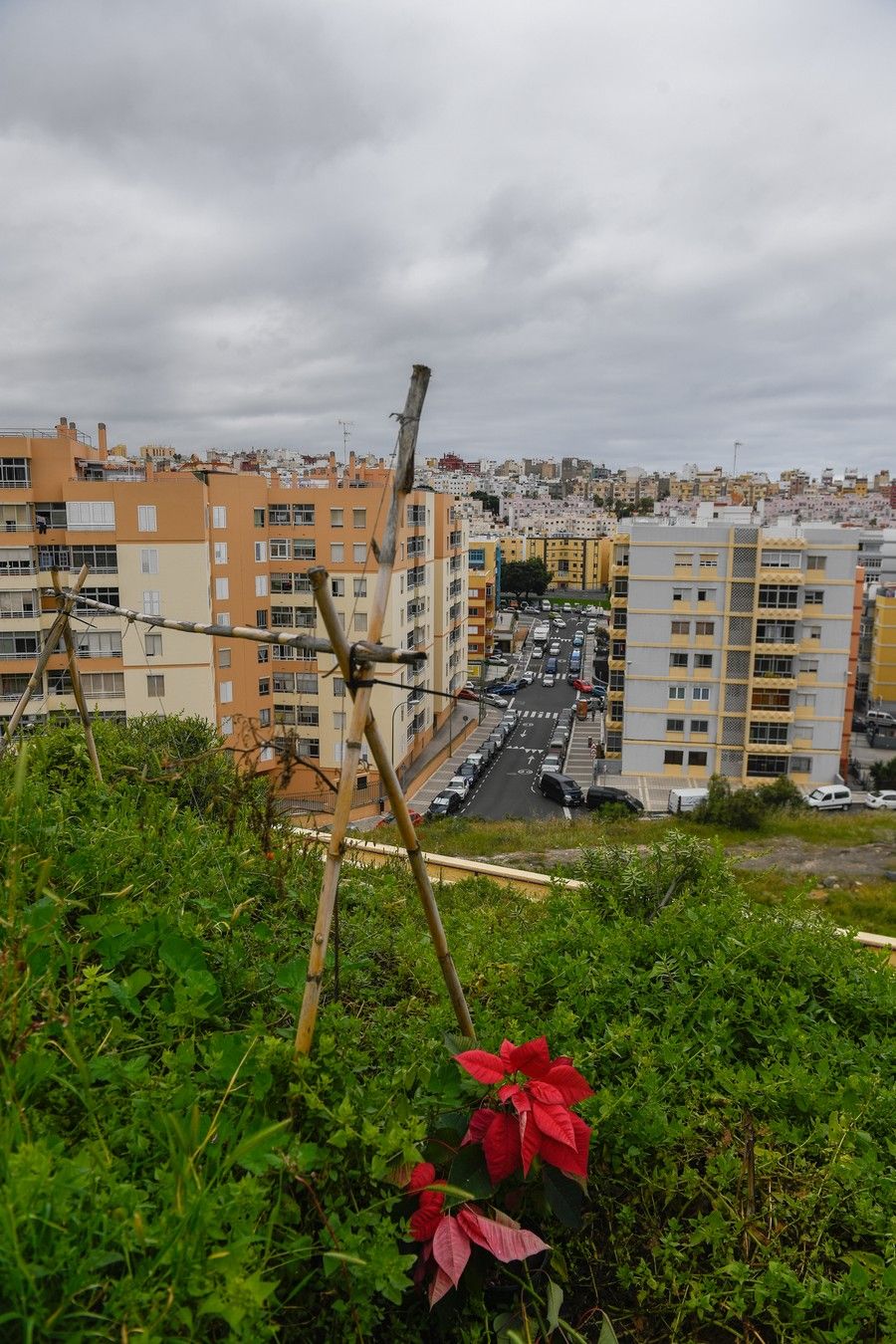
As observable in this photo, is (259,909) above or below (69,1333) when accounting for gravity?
below

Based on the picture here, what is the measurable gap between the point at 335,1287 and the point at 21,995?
1.04 m

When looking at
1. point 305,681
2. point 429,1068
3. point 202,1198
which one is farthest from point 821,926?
point 305,681

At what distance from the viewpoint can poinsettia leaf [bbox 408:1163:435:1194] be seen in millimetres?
2119

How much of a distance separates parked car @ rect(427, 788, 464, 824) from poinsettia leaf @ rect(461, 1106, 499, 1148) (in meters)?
23.5

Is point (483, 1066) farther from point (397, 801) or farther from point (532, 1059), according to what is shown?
point (397, 801)

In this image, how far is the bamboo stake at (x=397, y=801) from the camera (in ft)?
7.48

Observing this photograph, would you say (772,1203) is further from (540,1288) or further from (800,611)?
(800,611)

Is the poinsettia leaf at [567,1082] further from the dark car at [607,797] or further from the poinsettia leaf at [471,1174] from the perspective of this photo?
the dark car at [607,797]

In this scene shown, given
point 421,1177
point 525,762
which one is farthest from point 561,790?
point 421,1177

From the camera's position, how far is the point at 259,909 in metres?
3.58

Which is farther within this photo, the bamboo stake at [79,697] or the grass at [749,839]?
the grass at [749,839]

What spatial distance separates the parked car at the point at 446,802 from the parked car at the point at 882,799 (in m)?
13.2

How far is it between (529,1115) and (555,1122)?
65 millimetres

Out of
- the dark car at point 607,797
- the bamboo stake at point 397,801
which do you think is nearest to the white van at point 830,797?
the dark car at point 607,797
